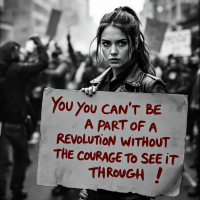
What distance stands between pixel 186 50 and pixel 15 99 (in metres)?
4.14

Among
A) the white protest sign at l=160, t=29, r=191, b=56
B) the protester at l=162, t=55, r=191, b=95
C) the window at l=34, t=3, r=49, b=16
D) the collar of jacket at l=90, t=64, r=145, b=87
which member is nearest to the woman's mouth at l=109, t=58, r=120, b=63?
the collar of jacket at l=90, t=64, r=145, b=87

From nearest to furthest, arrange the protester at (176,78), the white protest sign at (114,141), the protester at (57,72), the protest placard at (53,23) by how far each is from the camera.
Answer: the white protest sign at (114,141)
the protest placard at (53,23)
the protester at (57,72)
the protester at (176,78)

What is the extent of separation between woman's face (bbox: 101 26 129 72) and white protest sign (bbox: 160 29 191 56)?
5170mm

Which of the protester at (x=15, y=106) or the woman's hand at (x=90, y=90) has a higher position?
the woman's hand at (x=90, y=90)

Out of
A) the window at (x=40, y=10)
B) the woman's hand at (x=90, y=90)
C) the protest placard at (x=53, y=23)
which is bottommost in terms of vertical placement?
the woman's hand at (x=90, y=90)

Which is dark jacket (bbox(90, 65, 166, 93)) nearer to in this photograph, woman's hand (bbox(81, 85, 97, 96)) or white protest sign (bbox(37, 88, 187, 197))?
white protest sign (bbox(37, 88, 187, 197))

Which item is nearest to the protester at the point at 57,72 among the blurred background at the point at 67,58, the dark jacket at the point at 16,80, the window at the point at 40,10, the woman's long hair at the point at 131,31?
the blurred background at the point at 67,58

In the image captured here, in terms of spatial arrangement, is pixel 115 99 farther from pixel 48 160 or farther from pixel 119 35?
pixel 48 160

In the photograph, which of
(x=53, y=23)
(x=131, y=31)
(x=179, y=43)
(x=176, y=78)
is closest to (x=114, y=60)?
(x=131, y=31)

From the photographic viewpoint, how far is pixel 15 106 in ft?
11.2

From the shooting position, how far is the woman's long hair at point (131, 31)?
149cm

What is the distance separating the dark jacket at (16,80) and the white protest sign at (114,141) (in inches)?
75.9

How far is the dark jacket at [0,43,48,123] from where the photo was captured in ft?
11.0

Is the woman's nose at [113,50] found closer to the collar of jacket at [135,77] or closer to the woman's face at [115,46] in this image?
the woman's face at [115,46]
